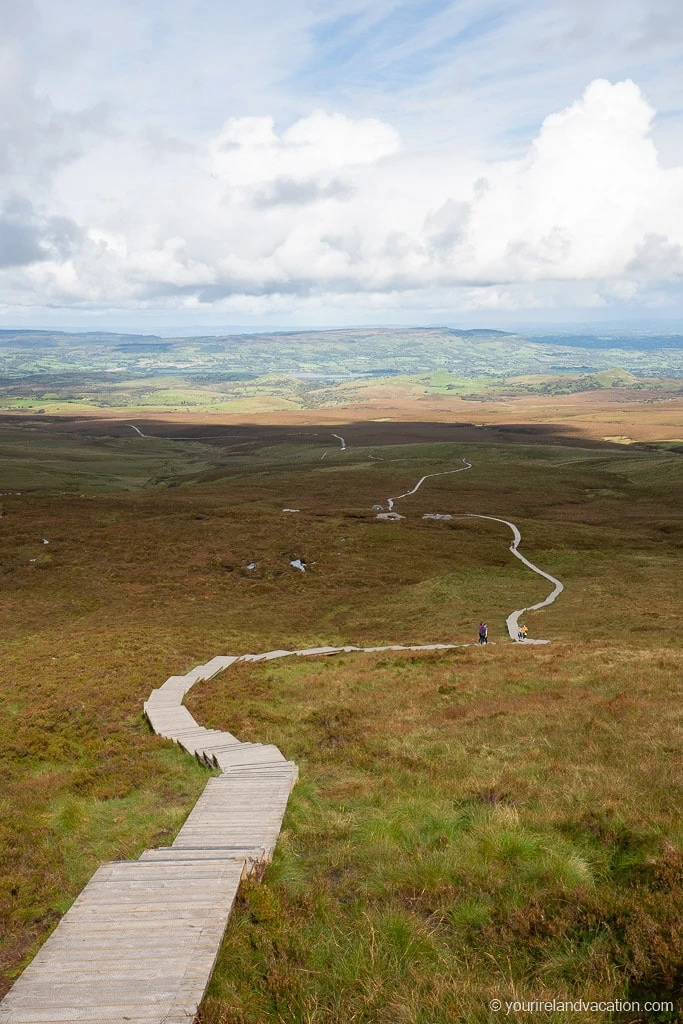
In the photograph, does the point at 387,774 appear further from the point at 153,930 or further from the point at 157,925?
the point at 153,930

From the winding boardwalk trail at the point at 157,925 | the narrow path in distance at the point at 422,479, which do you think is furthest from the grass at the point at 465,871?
the narrow path in distance at the point at 422,479

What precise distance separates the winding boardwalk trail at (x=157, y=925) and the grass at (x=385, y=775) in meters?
0.50

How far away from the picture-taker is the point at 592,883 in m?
10.3

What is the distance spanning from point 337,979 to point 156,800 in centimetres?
932

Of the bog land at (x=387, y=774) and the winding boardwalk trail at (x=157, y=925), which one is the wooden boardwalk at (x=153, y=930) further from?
the bog land at (x=387, y=774)

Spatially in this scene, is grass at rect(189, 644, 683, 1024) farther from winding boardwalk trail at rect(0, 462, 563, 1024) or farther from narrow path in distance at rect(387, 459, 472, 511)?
narrow path in distance at rect(387, 459, 472, 511)

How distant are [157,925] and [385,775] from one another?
803cm

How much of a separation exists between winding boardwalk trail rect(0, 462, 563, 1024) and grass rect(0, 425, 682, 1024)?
1.65ft

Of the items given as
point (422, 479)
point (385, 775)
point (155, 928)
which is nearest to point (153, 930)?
point (155, 928)

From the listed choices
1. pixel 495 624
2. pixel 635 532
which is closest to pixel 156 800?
pixel 495 624

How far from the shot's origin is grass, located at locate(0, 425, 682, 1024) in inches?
356

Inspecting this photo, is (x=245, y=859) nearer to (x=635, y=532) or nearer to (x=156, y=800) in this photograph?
(x=156, y=800)

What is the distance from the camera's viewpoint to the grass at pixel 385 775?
905 cm

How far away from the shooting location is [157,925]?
383 inches
